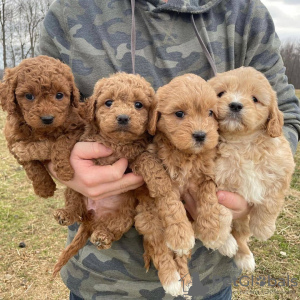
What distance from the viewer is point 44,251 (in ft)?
17.3

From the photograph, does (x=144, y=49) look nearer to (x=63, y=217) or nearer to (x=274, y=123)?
(x=274, y=123)

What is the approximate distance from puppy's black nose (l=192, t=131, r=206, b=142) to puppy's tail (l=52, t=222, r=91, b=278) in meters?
1.15

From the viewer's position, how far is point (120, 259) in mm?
2383

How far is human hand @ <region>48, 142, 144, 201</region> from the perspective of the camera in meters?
2.16

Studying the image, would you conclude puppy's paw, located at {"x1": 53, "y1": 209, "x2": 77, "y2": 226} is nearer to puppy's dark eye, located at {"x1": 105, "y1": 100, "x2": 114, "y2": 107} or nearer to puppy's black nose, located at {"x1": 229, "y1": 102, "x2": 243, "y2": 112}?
puppy's dark eye, located at {"x1": 105, "y1": 100, "x2": 114, "y2": 107}

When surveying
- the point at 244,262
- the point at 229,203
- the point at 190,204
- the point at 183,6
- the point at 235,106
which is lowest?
the point at 244,262

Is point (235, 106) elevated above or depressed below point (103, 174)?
above

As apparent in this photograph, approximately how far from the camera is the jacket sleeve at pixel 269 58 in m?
2.41

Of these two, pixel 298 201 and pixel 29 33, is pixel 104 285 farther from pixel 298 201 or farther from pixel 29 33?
pixel 29 33

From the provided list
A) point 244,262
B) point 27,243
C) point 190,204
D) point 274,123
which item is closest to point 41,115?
point 190,204

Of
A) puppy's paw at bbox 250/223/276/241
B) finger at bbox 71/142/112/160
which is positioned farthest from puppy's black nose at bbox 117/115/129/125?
puppy's paw at bbox 250/223/276/241

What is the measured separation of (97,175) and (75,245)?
64cm

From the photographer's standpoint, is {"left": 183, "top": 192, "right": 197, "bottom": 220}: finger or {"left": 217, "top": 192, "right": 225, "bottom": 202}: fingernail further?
{"left": 183, "top": 192, "right": 197, "bottom": 220}: finger

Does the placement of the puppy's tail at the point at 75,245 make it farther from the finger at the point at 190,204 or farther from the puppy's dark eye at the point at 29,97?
the puppy's dark eye at the point at 29,97
